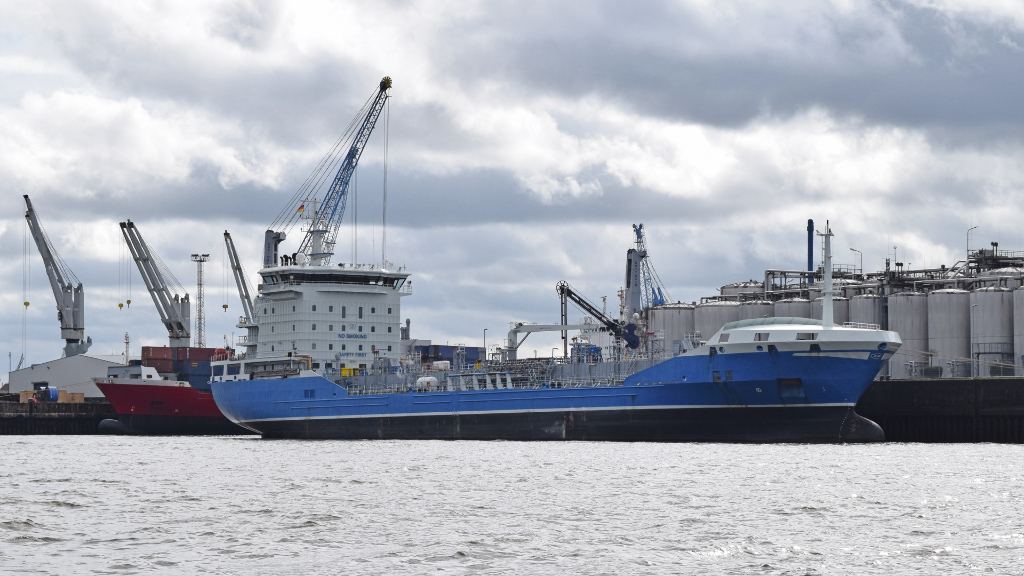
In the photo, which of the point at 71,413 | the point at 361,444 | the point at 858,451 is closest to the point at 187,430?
the point at 71,413

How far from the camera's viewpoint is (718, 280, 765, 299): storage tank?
82.8 meters

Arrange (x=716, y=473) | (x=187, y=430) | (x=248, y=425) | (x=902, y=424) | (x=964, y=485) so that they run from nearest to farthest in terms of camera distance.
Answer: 1. (x=964, y=485)
2. (x=716, y=473)
3. (x=902, y=424)
4. (x=248, y=425)
5. (x=187, y=430)

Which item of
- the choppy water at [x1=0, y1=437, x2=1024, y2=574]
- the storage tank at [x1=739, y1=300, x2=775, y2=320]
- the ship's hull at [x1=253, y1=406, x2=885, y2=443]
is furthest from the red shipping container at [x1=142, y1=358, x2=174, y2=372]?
the choppy water at [x1=0, y1=437, x2=1024, y2=574]

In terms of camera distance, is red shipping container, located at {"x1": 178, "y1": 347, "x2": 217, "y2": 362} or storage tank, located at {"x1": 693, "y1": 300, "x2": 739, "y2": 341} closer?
storage tank, located at {"x1": 693, "y1": 300, "x2": 739, "y2": 341}

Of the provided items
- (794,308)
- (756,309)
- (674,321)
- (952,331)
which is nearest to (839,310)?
(794,308)

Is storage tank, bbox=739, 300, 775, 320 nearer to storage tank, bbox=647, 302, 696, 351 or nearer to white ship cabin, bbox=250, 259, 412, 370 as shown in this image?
storage tank, bbox=647, 302, 696, 351

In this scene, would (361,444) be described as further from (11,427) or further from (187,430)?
(11,427)

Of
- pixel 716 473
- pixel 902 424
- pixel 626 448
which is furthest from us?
pixel 902 424

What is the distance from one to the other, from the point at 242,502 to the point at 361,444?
1149 inches

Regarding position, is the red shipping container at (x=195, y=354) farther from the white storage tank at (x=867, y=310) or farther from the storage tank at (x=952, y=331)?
the storage tank at (x=952, y=331)

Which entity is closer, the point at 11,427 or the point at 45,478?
the point at 45,478

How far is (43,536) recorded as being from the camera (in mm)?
25453

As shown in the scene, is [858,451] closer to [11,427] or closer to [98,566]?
[98,566]

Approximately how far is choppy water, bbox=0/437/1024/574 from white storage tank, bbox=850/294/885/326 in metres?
22.8
